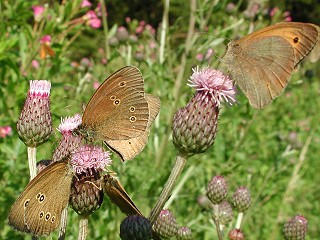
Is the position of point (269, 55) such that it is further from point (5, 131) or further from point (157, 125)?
point (5, 131)

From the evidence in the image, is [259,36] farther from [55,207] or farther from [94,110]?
[55,207]

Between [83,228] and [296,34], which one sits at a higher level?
[296,34]

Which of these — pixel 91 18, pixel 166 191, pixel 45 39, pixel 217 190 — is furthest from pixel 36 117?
pixel 91 18

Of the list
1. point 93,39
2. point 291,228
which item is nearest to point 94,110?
point 291,228

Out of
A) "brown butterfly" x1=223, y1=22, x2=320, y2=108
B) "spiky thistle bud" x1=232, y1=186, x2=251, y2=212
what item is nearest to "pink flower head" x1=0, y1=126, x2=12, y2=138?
"brown butterfly" x1=223, y1=22, x2=320, y2=108

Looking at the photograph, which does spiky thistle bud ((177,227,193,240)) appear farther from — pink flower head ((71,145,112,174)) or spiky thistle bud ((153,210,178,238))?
pink flower head ((71,145,112,174))

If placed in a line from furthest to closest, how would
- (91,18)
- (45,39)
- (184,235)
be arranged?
(91,18) < (45,39) < (184,235)
